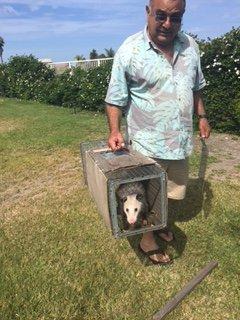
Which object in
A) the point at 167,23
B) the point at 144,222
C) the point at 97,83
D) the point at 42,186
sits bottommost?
Answer: the point at 42,186

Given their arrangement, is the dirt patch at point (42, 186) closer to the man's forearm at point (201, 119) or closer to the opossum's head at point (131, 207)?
the opossum's head at point (131, 207)

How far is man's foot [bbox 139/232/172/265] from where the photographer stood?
13.8ft

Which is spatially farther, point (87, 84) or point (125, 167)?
point (87, 84)

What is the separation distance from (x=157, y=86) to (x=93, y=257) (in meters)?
1.78

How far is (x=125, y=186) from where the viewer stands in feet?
12.2

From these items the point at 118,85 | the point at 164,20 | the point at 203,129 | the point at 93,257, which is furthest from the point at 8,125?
the point at 164,20

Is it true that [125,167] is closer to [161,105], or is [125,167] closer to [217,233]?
[161,105]

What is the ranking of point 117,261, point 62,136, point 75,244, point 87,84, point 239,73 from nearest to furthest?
1. point 117,261
2. point 75,244
3. point 239,73
4. point 62,136
5. point 87,84

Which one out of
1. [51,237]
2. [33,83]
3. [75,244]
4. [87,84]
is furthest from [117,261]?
[33,83]

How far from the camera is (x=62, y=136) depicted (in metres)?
9.45

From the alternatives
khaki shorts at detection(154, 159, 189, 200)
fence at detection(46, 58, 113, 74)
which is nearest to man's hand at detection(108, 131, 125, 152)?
khaki shorts at detection(154, 159, 189, 200)

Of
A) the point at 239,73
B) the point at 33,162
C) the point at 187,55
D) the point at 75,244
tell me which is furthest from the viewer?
the point at 239,73

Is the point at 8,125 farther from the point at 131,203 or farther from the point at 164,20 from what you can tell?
the point at 164,20

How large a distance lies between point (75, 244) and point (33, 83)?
14.1 metres
